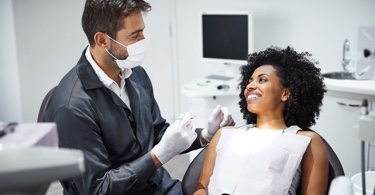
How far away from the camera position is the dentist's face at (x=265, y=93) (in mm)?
1701

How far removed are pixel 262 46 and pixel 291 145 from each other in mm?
2062

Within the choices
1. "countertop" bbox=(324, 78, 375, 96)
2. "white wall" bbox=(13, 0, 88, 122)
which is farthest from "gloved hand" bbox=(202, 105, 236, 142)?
"white wall" bbox=(13, 0, 88, 122)

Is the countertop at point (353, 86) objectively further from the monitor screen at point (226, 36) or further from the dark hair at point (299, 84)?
the dark hair at point (299, 84)

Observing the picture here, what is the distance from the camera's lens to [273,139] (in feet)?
5.23

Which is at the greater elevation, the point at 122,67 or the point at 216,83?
the point at 122,67

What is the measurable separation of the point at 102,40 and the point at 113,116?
0.29 metres

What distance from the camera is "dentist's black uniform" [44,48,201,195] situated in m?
1.53

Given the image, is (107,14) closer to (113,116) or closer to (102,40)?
(102,40)

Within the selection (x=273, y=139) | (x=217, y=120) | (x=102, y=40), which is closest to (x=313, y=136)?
(x=273, y=139)

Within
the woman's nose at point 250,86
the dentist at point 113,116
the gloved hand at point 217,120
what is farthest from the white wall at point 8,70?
the woman's nose at point 250,86

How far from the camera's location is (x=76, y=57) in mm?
3924

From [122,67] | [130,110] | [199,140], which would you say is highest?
[122,67]

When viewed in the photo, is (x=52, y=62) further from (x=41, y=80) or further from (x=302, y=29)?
(x=302, y=29)

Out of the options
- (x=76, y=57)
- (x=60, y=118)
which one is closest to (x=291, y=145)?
(x=60, y=118)
